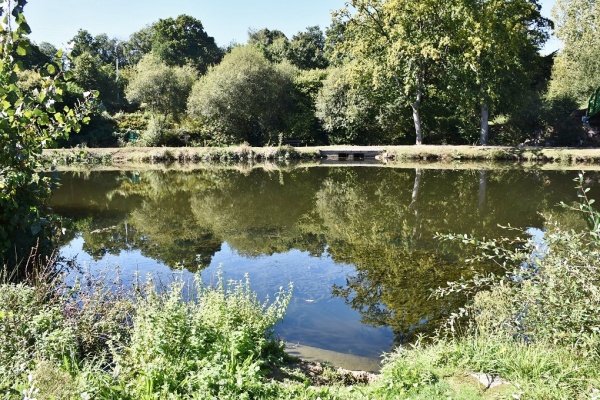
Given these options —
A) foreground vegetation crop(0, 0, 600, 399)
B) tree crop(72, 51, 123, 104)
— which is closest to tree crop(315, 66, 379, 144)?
tree crop(72, 51, 123, 104)

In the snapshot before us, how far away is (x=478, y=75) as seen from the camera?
30.3m

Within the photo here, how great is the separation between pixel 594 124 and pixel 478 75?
11467 mm

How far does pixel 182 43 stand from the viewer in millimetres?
72562

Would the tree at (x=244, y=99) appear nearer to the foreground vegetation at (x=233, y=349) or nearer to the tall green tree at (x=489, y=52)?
the tall green tree at (x=489, y=52)

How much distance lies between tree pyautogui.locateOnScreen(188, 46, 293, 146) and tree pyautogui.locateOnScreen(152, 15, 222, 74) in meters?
32.1

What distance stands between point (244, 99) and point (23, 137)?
108ft

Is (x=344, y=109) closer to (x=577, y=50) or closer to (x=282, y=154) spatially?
(x=282, y=154)

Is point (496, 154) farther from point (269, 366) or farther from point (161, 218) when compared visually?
point (269, 366)

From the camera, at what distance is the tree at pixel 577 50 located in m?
35.3

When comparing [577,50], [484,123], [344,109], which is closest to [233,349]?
[484,123]

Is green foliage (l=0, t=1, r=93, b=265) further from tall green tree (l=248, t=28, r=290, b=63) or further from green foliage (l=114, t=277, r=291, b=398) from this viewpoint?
tall green tree (l=248, t=28, r=290, b=63)

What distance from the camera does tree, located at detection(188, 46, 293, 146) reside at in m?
37.8

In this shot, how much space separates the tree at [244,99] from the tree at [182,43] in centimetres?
3210

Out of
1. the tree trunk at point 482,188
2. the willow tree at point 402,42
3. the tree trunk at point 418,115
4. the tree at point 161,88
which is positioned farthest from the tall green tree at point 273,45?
the tree trunk at point 482,188
